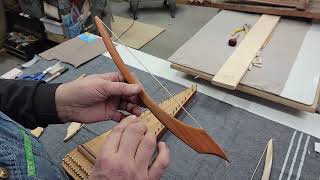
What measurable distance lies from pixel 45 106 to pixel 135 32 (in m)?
2.38

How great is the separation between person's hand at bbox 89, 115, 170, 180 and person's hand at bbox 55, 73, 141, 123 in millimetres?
160

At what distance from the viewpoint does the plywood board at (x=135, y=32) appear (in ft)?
9.42

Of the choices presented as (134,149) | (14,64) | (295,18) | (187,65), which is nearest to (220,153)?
(134,149)

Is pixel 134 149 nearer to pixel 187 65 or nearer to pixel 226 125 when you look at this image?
pixel 226 125

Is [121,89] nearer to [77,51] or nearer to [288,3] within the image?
[77,51]

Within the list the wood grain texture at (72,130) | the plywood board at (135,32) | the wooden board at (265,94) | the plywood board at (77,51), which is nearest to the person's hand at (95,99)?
the wood grain texture at (72,130)

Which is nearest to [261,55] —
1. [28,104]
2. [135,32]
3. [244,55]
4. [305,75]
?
[244,55]

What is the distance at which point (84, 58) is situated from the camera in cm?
131

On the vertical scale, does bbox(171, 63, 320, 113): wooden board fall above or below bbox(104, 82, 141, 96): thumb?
below

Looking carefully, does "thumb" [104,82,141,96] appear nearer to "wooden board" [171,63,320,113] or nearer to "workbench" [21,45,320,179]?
"workbench" [21,45,320,179]

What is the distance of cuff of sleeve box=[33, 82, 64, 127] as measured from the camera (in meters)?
0.79

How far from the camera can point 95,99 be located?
2.61 ft

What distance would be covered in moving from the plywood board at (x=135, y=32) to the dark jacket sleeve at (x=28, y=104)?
2005 millimetres

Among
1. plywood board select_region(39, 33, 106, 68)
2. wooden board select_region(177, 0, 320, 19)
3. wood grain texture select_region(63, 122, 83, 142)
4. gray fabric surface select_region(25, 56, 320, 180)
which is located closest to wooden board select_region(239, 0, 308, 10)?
wooden board select_region(177, 0, 320, 19)
